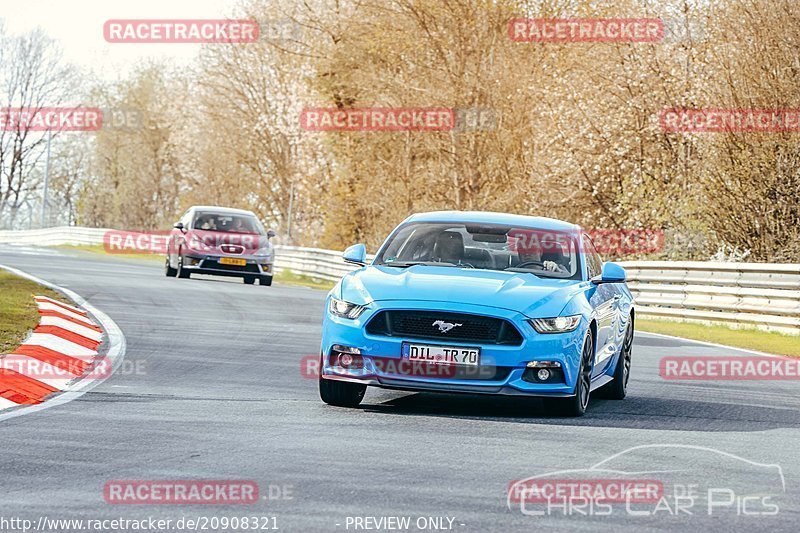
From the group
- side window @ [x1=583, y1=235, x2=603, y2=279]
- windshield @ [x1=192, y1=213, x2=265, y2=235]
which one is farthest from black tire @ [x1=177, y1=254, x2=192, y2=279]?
side window @ [x1=583, y1=235, x2=603, y2=279]

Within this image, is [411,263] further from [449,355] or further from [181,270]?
[181,270]

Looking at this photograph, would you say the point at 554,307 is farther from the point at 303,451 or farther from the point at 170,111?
the point at 170,111

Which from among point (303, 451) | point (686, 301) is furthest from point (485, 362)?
point (686, 301)

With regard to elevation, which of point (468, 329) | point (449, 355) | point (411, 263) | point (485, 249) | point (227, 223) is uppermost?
point (485, 249)

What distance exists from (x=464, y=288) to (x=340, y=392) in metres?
1.26

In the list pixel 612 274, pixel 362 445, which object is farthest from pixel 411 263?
pixel 362 445

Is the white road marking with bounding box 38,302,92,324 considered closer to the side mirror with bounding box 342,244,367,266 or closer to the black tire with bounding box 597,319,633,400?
the side mirror with bounding box 342,244,367,266

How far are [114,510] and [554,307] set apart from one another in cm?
472

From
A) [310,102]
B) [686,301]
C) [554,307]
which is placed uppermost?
[310,102]

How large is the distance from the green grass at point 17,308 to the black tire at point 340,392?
3926mm

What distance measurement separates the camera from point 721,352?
1859cm

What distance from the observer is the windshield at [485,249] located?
36.4 ft

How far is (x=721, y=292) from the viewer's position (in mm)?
25547

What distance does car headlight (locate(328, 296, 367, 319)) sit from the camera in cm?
1005
